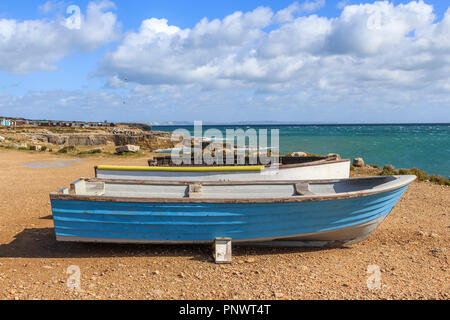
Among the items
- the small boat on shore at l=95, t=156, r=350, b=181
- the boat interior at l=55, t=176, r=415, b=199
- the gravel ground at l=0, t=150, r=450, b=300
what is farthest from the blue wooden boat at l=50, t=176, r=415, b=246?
the small boat on shore at l=95, t=156, r=350, b=181

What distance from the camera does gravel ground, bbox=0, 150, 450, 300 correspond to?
203 inches

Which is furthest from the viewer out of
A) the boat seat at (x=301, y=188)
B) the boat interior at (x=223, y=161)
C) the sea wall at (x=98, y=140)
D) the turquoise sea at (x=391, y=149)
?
the sea wall at (x=98, y=140)

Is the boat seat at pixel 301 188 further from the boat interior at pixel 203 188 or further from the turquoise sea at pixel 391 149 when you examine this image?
the turquoise sea at pixel 391 149

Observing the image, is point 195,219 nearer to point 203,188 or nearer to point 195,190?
point 195,190

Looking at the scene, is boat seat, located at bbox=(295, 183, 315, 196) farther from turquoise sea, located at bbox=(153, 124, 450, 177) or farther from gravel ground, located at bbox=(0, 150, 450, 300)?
turquoise sea, located at bbox=(153, 124, 450, 177)

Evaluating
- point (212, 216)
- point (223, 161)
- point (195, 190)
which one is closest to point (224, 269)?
point (212, 216)

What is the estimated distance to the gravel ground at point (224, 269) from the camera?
203 inches

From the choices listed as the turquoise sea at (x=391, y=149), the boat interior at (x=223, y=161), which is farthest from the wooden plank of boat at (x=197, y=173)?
the turquoise sea at (x=391, y=149)

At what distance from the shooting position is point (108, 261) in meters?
6.21

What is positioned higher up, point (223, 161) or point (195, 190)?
point (223, 161)

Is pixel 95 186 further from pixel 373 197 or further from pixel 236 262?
pixel 373 197

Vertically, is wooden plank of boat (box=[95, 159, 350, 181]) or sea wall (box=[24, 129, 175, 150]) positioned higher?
sea wall (box=[24, 129, 175, 150])

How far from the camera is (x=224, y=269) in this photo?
592cm

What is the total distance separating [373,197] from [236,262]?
2.98m
